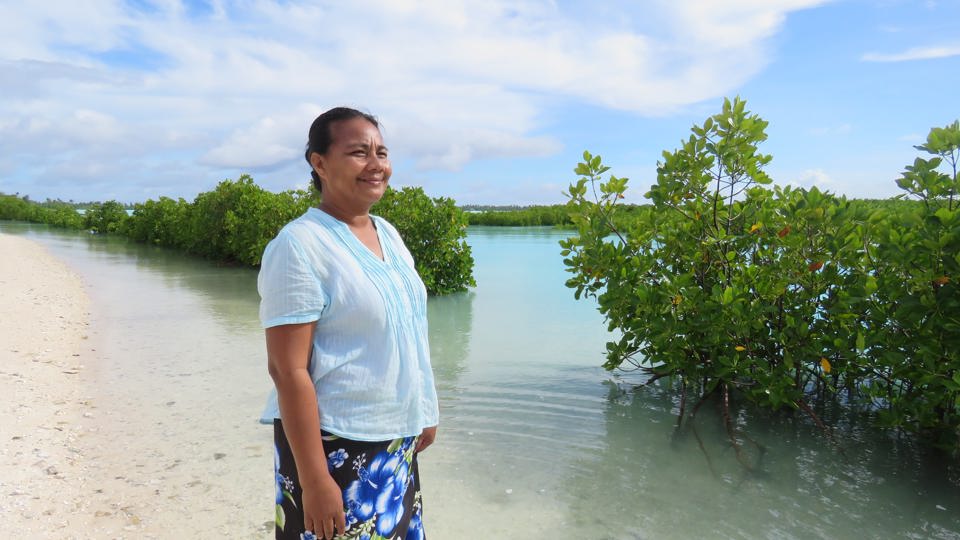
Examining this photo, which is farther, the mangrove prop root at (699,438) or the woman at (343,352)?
the mangrove prop root at (699,438)

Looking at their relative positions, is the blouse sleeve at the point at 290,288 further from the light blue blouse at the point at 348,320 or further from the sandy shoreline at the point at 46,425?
the sandy shoreline at the point at 46,425

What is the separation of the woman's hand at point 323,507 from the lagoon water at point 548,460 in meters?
1.67

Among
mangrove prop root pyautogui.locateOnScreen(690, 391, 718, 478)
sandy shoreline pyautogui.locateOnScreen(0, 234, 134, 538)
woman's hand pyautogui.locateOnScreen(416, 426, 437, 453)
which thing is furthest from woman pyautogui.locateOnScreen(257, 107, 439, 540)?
mangrove prop root pyautogui.locateOnScreen(690, 391, 718, 478)

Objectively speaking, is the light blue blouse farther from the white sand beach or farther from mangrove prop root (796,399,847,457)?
mangrove prop root (796,399,847,457)

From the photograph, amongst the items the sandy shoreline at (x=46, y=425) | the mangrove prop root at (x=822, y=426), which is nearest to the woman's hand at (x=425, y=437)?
the sandy shoreline at (x=46, y=425)

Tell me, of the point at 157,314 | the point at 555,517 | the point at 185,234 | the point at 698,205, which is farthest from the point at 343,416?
the point at 185,234

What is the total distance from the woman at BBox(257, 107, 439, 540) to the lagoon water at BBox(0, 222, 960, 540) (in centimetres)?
163

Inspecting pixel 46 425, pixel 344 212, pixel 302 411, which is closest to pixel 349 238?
pixel 344 212

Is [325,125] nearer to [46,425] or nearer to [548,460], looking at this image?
[548,460]

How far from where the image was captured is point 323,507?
1.59 m

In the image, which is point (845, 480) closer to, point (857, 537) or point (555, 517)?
point (857, 537)

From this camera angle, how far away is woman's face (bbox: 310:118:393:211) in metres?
1.72

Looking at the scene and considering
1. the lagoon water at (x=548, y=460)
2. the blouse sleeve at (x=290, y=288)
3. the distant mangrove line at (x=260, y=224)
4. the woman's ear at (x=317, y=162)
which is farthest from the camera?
the distant mangrove line at (x=260, y=224)

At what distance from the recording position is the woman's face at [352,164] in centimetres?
172
